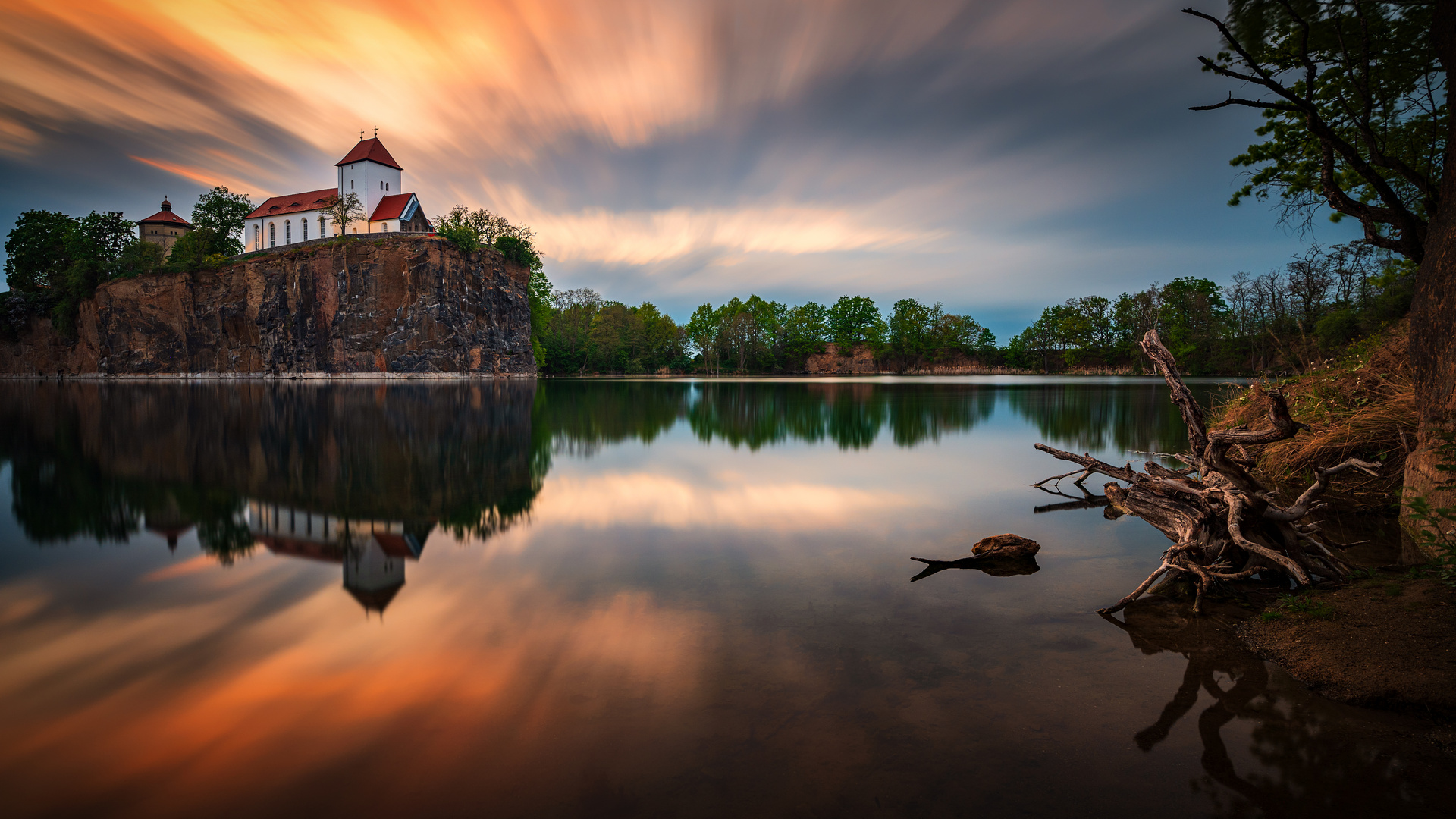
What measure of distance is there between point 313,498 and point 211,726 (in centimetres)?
725

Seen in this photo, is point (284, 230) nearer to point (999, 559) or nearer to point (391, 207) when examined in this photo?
point (391, 207)

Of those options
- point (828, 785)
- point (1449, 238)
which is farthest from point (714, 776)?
point (1449, 238)

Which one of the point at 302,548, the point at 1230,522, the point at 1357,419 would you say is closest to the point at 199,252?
the point at 302,548

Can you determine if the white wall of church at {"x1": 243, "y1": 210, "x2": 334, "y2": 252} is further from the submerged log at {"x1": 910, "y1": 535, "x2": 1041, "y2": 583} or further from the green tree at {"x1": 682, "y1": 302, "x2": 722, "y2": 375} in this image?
the submerged log at {"x1": 910, "y1": 535, "x2": 1041, "y2": 583}

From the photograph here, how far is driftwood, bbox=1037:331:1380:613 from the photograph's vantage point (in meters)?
5.34

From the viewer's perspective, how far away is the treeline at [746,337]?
4198 inches

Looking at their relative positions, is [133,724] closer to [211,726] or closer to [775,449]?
→ [211,726]

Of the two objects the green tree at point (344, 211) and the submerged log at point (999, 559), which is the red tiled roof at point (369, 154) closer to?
the green tree at point (344, 211)

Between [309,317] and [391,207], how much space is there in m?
21.0

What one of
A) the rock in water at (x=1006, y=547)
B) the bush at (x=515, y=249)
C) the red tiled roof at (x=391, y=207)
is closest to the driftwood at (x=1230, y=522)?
the rock in water at (x=1006, y=547)

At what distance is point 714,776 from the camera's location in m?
3.05

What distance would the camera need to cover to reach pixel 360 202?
81.6m

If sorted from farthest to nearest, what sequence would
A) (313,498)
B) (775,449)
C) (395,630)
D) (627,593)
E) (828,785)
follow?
(775,449) < (313,498) < (627,593) < (395,630) < (828,785)

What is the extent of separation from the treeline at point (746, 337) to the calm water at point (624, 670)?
9818 centimetres
